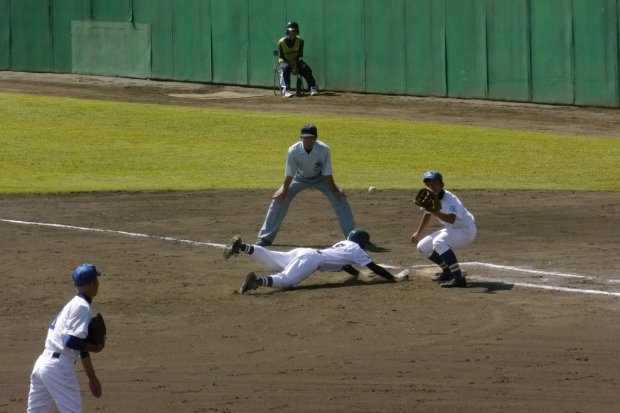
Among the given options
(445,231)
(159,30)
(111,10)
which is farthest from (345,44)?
(445,231)

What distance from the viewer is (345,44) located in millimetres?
38594

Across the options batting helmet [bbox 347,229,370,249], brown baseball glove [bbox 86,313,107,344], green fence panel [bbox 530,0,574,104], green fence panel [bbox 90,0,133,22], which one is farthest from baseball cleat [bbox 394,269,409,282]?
green fence panel [bbox 90,0,133,22]

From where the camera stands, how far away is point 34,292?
49.2ft

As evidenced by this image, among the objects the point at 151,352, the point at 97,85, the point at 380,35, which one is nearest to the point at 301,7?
the point at 380,35

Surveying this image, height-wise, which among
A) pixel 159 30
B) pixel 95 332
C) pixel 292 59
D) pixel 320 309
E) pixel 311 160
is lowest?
pixel 320 309

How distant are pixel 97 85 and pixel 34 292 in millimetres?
28418

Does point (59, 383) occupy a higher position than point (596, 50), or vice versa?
point (596, 50)

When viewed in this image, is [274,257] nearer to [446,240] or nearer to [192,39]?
[446,240]

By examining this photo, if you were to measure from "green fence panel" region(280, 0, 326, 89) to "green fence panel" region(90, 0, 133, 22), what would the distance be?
661cm

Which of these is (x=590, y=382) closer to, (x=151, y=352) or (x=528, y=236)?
(x=151, y=352)

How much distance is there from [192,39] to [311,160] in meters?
25.2

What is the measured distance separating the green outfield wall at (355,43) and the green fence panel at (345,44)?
30 mm

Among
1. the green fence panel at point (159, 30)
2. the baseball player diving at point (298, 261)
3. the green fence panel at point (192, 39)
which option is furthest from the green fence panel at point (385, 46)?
the baseball player diving at point (298, 261)

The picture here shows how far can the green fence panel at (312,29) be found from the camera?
39.1 metres
